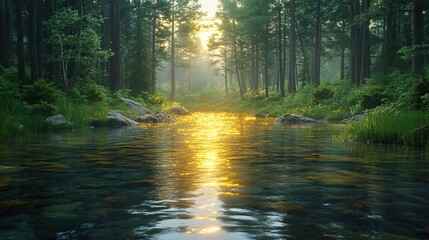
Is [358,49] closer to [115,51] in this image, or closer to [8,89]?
[115,51]

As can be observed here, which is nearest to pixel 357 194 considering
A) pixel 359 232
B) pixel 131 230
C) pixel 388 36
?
pixel 359 232

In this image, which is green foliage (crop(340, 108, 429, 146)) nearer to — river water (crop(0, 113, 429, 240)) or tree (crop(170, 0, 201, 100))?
river water (crop(0, 113, 429, 240))

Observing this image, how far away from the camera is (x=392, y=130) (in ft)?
34.9

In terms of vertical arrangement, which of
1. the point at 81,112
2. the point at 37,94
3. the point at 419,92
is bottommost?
the point at 81,112

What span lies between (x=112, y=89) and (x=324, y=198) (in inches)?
998

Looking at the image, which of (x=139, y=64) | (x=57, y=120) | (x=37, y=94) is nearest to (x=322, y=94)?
(x=139, y=64)

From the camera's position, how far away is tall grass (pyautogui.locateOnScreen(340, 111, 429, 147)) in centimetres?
979

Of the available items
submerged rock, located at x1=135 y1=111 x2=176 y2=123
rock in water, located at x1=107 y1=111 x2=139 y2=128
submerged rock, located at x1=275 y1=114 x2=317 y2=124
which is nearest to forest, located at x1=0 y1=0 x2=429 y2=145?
rock in water, located at x1=107 y1=111 x2=139 y2=128

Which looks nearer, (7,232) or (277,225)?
(7,232)

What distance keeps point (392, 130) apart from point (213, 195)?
7307 millimetres

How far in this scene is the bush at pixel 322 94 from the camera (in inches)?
1169

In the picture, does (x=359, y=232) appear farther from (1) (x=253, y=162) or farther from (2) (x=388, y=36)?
(2) (x=388, y=36)

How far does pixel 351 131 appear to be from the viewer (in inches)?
467

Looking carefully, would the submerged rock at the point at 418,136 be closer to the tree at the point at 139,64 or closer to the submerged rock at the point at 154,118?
the submerged rock at the point at 154,118
